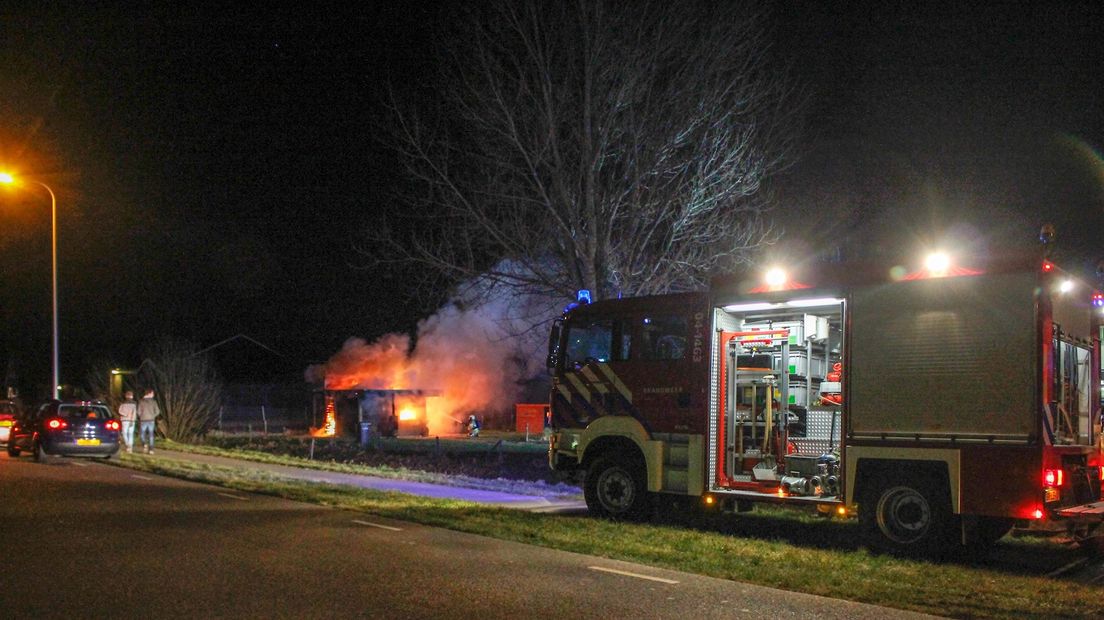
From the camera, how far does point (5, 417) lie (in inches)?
1086

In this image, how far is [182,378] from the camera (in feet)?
96.5

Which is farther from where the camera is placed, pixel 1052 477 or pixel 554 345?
pixel 554 345

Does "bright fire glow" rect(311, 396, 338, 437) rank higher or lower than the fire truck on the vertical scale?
lower

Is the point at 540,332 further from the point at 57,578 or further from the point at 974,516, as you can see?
the point at 57,578

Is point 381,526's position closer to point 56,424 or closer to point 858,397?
point 858,397

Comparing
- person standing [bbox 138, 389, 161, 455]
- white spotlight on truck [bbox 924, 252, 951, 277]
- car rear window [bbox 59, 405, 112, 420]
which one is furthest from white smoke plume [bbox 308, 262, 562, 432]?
white spotlight on truck [bbox 924, 252, 951, 277]

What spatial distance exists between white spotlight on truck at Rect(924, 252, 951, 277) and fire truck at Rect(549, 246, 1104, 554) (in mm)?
20

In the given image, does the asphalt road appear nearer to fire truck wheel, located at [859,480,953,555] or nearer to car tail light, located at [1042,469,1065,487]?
fire truck wheel, located at [859,480,953,555]

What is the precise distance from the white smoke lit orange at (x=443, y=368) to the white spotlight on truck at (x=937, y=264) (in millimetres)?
32813

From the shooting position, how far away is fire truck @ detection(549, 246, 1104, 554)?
358 inches

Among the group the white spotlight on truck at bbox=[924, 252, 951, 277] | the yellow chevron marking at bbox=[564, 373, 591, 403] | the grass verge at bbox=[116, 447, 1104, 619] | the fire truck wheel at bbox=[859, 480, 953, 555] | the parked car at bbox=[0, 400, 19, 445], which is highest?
the white spotlight on truck at bbox=[924, 252, 951, 277]

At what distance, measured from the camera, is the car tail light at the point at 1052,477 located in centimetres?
880

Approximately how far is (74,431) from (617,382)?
47.6ft

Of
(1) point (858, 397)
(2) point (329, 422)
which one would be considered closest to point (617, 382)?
(1) point (858, 397)
